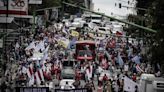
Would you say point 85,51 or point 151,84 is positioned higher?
point 151,84

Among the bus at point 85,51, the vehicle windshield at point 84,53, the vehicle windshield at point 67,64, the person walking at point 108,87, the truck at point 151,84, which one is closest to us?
the truck at point 151,84

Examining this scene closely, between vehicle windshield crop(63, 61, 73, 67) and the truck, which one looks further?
vehicle windshield crop(63, 61, 73, 67)

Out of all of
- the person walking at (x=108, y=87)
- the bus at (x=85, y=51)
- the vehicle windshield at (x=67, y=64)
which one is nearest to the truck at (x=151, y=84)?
the person walking at (x=108, y=87)

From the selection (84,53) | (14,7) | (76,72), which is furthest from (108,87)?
(14,7)

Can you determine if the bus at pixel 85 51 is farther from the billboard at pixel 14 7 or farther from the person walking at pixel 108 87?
the person walking at pixel 108 87

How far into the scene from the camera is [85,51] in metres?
61.8

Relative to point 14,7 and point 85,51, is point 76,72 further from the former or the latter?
point 14,7

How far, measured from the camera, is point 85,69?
43875mm

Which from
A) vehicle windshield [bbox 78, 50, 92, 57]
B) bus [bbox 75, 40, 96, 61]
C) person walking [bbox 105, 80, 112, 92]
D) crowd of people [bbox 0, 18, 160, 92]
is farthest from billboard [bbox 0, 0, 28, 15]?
person walking [bbox 105, 80, 112, 92]

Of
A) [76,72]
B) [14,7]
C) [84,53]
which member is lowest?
[84,53]

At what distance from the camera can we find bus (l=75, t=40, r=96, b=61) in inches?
2357

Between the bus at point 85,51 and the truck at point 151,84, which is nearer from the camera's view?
the truck at point 151,84

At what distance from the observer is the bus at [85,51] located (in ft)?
196

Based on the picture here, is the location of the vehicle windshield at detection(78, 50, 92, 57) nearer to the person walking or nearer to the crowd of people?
the crowd of people
